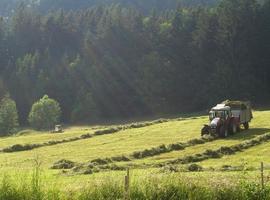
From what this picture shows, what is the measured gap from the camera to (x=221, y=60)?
102875mm

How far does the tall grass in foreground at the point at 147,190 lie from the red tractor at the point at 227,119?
26.7 meters

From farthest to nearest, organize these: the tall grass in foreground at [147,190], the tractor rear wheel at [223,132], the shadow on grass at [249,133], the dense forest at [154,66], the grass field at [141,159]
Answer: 1. the dense forest at [154,66]
2. the tractor rear wheel at [223,132]
3. the shadow on grass at [249,133]
4. the grass field at [141,159]
5. the tall grass in foreground at [147,190]

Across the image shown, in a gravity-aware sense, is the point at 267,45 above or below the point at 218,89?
above

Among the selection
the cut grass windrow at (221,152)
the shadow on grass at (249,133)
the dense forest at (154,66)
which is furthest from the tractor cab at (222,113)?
the dense forest at (154,66)

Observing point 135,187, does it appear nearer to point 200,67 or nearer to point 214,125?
point 214,125

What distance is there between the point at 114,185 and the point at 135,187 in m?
0.67

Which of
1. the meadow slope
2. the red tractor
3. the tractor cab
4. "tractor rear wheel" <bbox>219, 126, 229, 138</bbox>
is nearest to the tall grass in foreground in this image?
the meadow slope

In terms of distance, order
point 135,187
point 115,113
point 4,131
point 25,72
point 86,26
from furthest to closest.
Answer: point 86,26 → point 25,72 → point 115,113 → point 4,131 → point 135,187

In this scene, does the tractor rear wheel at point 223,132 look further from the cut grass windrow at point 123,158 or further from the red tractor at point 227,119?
the cut grass windrow at point 123,158

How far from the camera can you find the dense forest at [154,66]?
A: 101500 mm

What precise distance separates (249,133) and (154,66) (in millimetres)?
60406

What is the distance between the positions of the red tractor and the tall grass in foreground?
26.7 metres

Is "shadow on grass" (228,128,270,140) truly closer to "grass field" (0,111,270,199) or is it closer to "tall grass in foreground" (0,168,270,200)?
"grass field" (0,111,270,199)

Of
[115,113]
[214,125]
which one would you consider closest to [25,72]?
[115,113]
